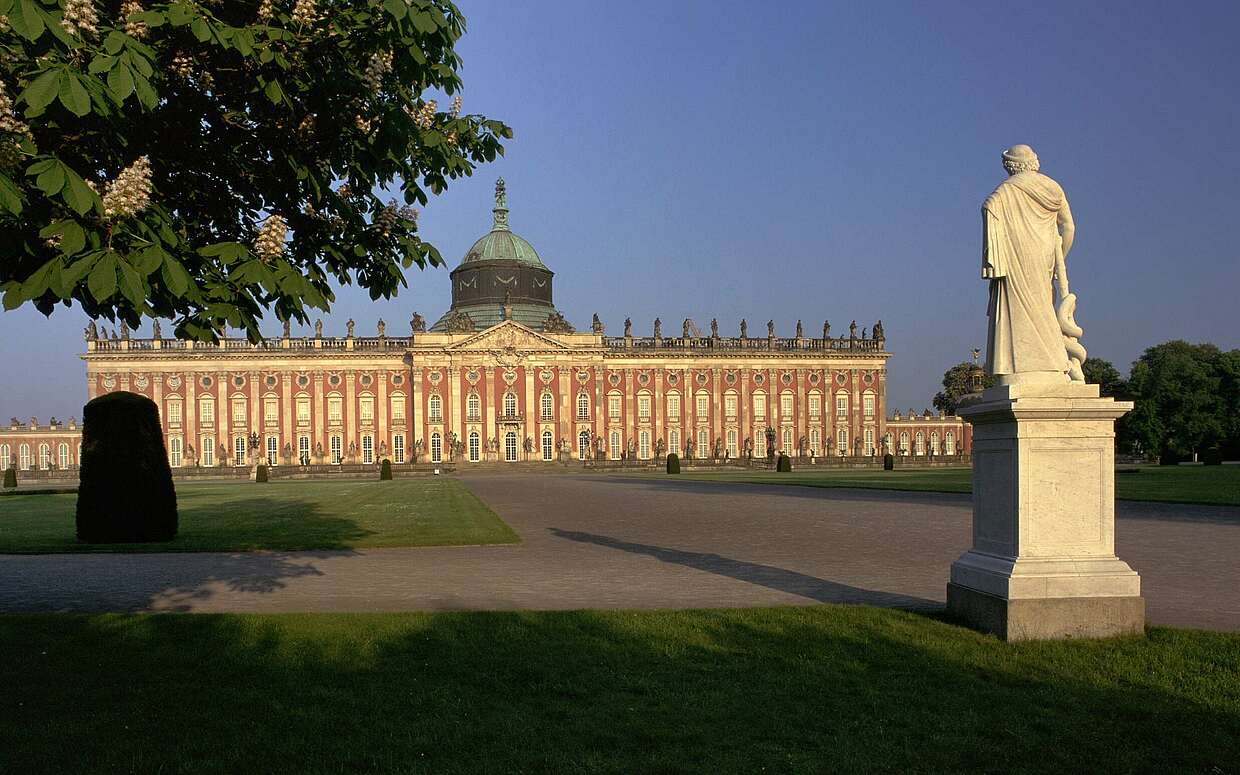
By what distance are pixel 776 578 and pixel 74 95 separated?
917 cm

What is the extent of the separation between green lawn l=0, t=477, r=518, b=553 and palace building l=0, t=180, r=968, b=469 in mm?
46825

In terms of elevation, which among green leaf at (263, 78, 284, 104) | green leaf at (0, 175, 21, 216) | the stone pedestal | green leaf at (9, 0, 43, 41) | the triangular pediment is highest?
the triangular pediment

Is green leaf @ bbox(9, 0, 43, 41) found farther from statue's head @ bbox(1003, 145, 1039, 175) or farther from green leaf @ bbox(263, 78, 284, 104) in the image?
statue's head @ bbox(1003, 145, 1039, 175)

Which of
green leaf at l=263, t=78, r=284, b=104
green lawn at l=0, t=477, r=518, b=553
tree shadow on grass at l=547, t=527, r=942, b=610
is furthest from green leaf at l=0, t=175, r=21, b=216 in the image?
green lawn at l=0, t=477, r=518, b=553

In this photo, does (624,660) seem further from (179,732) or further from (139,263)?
(139,263)

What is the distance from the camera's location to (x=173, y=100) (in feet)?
17.8

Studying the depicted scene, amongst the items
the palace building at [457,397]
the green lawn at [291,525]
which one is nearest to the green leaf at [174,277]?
the green lawn at [291,525]

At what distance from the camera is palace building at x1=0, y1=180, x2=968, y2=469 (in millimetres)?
76562

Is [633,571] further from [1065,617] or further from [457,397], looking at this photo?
[457,397]

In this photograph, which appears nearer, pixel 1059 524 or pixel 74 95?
pixel 74 95

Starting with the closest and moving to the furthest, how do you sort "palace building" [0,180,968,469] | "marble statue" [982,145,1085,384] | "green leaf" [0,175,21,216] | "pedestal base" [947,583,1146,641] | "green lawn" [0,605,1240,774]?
"green leaf" [0,175,21,216] → "green lawn" [0,605,1240,774] → "pedestal base" [947,583,1146,641] → "marble statue" [982,145,1085,384] → "palace building" [0,180,968,469]

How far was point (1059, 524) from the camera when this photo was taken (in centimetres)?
710

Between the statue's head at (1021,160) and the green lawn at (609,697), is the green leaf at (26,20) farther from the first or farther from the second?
the statue's head at (1021,160)

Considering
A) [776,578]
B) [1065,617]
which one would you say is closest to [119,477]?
[776,578]
